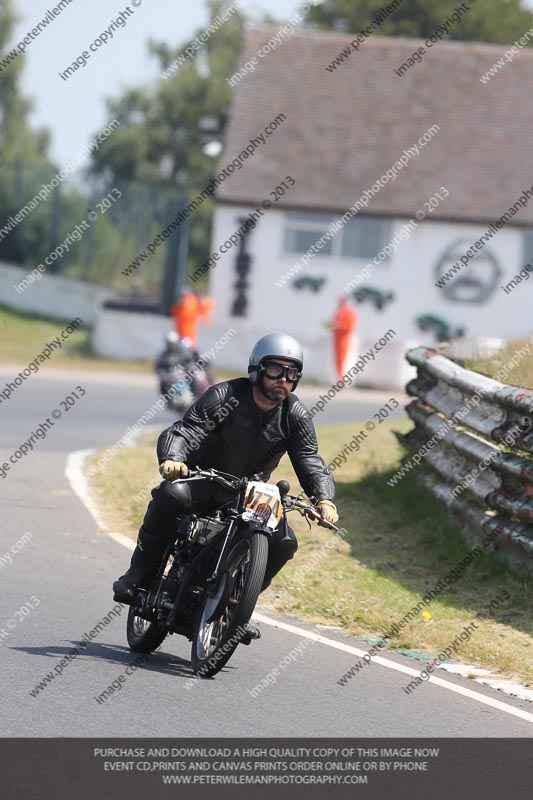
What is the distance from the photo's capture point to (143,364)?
33625 millimetres

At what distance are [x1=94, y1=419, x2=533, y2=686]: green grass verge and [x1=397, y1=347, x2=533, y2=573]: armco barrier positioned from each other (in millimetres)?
180

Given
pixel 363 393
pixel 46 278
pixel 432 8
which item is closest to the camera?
pixel 363 393

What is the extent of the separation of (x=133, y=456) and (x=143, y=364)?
674 inches

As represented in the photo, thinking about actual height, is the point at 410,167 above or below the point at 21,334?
above

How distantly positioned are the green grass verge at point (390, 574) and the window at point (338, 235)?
24132 mm

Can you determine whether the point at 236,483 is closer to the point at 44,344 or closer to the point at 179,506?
the point at 179,506

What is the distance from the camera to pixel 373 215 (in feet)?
127

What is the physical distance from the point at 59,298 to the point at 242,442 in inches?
1383

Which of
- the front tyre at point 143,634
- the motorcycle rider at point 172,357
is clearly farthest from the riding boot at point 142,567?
the motorcycle rider at point 172,357

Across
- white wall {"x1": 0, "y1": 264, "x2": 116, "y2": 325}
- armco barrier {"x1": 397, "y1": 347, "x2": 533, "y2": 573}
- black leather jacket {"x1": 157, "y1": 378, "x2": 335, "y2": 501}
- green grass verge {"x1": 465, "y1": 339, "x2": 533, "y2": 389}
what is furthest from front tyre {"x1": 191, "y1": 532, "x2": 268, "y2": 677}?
white wall {"x1": 0, "y1": 264, "x2": 116, "y2": 325}

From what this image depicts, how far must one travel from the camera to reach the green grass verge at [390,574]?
9547mm
